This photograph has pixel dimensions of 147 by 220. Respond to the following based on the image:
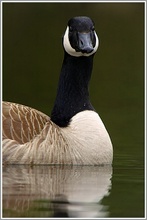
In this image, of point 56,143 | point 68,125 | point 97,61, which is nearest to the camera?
point 56,143

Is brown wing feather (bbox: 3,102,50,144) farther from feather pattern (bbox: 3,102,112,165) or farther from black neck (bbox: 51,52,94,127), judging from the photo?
black neck (bbox: 51,52,94,127)

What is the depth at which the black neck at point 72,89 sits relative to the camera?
14117 mm

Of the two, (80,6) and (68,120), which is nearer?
(68,120)

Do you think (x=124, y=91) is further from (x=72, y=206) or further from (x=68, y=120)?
(x=72, y=206)

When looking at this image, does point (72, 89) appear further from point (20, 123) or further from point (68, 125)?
point (20, 123)

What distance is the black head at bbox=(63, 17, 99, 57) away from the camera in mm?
13403

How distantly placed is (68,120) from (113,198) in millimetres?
3070

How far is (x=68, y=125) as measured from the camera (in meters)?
13.9

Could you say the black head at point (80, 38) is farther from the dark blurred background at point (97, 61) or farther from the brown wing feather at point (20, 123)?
the dark blurred background at point (97, 61)

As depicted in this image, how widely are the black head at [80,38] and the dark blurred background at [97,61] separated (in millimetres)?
1705

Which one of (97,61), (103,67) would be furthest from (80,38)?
(97,61)

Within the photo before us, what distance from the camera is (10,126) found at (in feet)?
43.0

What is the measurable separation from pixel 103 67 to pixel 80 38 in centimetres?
1741

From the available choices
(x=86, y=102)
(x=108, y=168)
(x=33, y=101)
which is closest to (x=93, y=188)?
(x=108, y=168)
